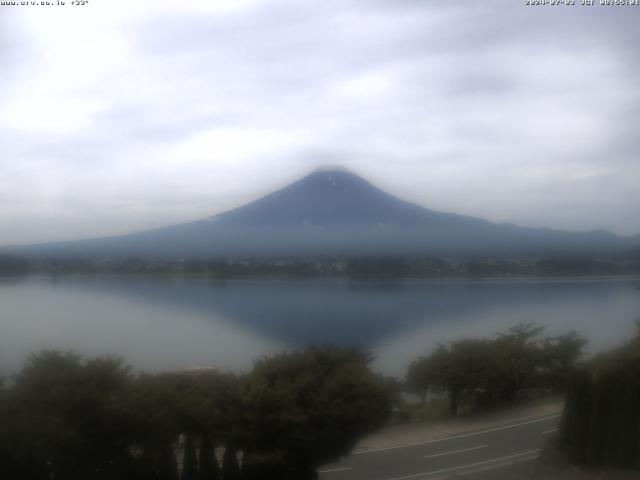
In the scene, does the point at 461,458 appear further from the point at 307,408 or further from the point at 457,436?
the point at 307,408

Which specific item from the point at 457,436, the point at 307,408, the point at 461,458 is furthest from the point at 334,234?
the point at 461,458

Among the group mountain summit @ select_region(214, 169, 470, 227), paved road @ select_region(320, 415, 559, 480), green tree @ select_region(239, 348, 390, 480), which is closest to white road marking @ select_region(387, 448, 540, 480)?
paved road @ select_region(320, 415, 559, 480)

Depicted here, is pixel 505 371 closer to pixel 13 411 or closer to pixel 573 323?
pixel 573 323

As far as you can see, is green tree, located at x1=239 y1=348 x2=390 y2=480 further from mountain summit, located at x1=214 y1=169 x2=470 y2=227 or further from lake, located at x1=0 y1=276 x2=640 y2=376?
mountain summit, located at x1=214 y1=169 x2=470 y2=227

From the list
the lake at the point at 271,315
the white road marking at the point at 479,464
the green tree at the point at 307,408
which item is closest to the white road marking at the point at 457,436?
the green tree at the point at 307,408

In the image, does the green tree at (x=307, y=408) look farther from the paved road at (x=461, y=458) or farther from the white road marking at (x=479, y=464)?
the white road marking at (x=479, y=464)

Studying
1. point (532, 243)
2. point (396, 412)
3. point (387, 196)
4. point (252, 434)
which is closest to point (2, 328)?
point (252, 434)
